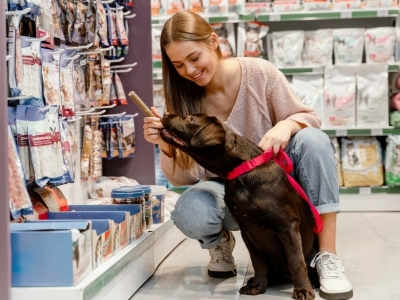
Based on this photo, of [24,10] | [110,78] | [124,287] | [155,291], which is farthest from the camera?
[110,78]

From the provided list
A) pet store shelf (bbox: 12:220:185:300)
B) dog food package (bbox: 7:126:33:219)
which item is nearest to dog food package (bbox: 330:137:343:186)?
pet store shelf (bbox: 12:220:185:300)

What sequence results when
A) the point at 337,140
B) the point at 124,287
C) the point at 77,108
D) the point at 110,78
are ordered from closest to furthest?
the point at 124,287 < the point at 77,108 < the point at 110,78 < the point at 337,140

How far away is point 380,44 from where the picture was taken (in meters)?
4.24

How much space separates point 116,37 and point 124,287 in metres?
1.54

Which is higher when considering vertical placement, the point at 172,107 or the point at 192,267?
the point at 172,107

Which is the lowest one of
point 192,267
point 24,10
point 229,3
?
point 192,267

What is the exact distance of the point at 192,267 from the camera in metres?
2.59

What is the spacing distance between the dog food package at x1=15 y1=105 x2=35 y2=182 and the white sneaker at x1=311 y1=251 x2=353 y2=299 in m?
0.99

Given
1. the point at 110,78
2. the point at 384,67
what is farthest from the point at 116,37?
the point at 384,67

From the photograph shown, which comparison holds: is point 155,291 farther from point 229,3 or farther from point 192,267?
point 229,3

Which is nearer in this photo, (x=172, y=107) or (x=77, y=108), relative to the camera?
(x=172, y=107)

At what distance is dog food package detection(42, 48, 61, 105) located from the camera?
2.10 meters

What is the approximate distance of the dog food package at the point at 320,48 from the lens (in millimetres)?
4312

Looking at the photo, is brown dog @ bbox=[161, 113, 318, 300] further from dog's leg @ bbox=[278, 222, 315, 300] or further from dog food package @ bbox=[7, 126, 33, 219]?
dog food package @ bbox=[7, 126, 33, 219]
